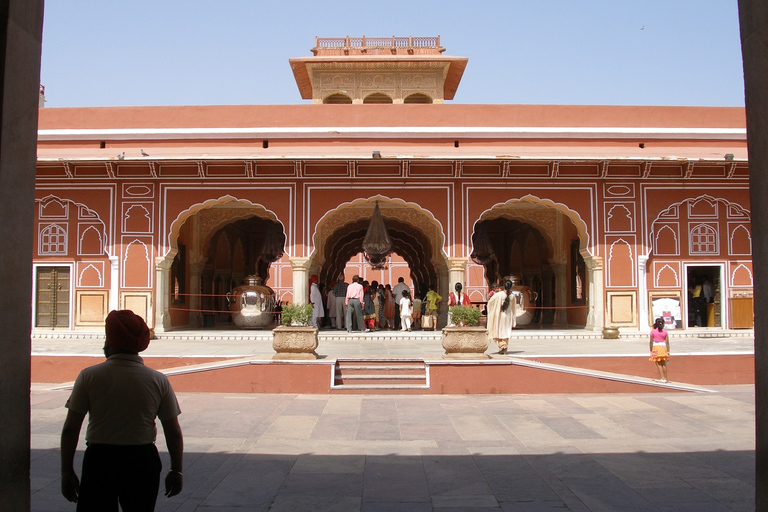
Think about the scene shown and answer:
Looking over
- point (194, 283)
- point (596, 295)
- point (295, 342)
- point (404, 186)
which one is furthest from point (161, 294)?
point (596, 295)

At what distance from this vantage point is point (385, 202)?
14398 millimetres

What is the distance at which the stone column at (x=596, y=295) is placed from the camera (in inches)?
537

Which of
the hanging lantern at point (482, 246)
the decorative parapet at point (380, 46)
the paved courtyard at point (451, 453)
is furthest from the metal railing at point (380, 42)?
the paved courtyard at point (451, 453)

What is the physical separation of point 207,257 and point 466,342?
378 inches

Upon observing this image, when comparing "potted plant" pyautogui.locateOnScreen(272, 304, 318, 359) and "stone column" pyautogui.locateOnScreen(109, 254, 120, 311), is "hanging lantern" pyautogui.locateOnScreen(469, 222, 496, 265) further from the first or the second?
"potted plant" pyautogui.locateOnScreen(272, 304, 318, 359)

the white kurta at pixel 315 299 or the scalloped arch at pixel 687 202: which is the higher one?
the scalloped arch at pixel 687 202

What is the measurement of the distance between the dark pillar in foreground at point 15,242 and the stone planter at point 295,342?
6.13 meters

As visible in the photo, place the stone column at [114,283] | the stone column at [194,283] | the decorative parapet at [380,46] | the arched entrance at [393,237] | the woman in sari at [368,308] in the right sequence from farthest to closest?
the decorative parapet at [380,46] < the stone column at [194,283] < the arched entrance at [393,237] < the woman in sari at [368,308] < the stone column at [114,283]

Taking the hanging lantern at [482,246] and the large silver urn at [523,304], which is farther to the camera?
the hanging lantern at [482,246]

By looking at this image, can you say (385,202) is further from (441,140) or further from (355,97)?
(355,97)

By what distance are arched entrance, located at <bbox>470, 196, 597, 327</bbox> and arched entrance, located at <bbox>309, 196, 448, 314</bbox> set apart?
1087 millimetres

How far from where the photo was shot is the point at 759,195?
100 inches

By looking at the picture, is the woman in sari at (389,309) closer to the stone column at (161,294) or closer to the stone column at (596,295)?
the stone column at (596,295)

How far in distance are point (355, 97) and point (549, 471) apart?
64.1 feet
